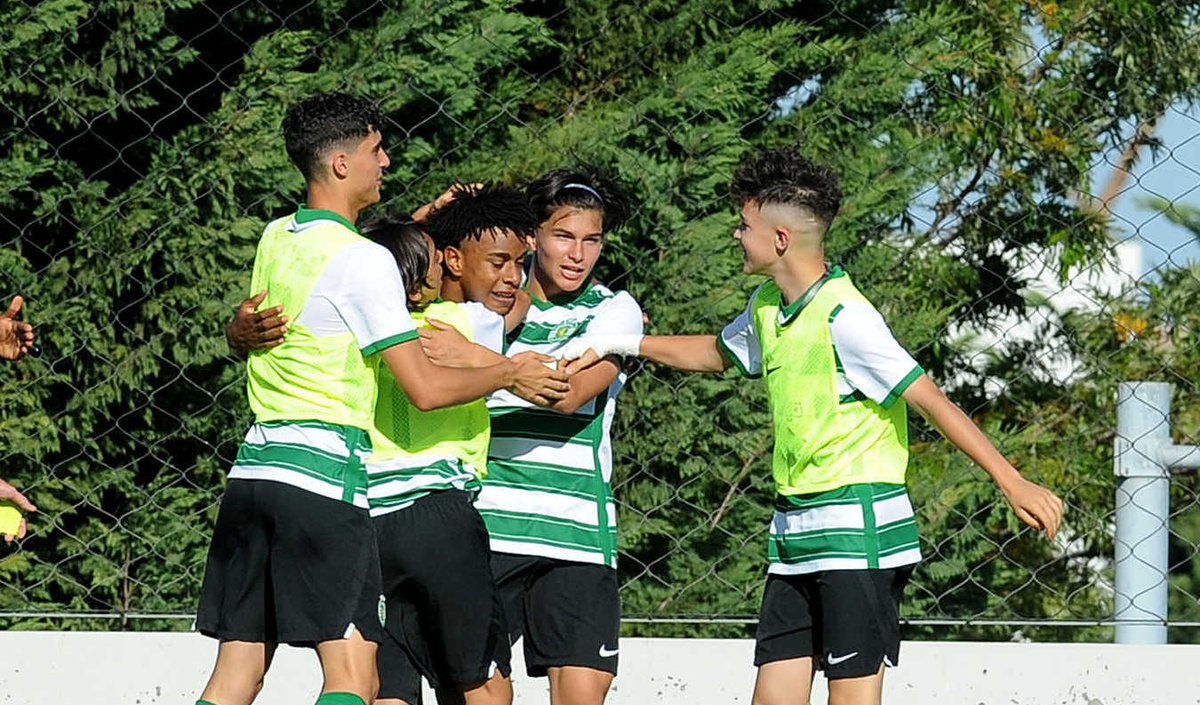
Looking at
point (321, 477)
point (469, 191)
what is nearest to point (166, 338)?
point (469, 191)

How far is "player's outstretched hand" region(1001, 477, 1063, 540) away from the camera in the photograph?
322cm

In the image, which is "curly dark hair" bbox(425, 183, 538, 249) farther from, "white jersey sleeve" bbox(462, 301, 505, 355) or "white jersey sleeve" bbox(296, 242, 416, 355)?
"white jersey sleeve" bbox(296, 242, 416, 355)

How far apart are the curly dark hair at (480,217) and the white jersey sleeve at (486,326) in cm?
16

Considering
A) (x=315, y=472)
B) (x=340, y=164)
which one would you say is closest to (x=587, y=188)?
(x=340, y=164)

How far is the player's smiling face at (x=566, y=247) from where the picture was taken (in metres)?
3.77

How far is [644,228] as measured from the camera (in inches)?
178

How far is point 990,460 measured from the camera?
3.27 metres

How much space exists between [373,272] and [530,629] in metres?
0.88

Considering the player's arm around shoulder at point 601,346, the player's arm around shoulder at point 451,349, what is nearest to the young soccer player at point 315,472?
the player's arm around shoulder at point 451,349

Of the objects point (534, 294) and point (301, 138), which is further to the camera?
point (534, 294)

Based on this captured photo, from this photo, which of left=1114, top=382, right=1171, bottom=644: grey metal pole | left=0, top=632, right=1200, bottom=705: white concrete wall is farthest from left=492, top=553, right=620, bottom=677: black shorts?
left=1114, top=382, right=1171, bottom=644: grey metal pole

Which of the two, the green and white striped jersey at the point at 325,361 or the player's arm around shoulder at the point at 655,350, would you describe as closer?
the green and white striped jersey at the point at 325,361

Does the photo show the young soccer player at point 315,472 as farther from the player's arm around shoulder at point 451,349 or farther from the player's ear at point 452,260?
the player's ear at point 452,260

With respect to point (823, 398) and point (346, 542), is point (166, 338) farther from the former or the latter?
point (823, 398)
